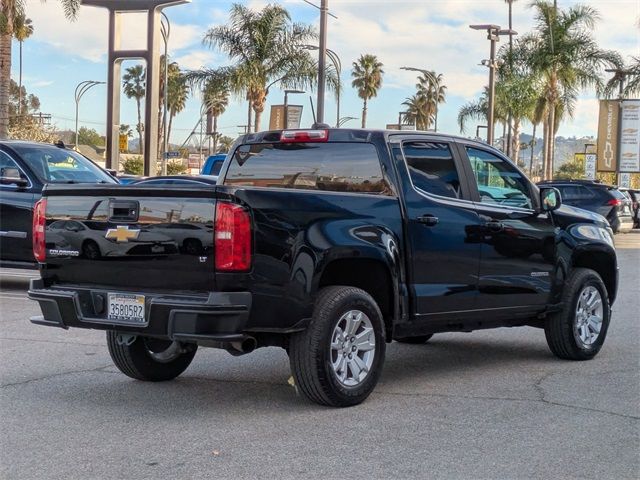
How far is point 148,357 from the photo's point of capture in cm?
780

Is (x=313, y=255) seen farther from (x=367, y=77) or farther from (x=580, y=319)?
(x=367, y=77)

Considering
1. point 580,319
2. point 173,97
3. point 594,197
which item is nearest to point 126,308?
point 580,319

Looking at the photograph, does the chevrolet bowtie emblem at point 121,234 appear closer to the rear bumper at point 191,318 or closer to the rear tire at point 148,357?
the rear bumper at point 191,318

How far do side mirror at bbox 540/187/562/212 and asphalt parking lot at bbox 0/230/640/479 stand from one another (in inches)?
53.1

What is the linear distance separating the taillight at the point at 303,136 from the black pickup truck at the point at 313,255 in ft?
0.04

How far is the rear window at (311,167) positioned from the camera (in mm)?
7691

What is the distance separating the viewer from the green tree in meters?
159

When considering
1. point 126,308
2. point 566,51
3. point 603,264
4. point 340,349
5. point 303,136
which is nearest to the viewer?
point 126,308

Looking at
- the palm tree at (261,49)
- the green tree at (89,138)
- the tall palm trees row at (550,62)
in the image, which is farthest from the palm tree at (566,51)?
the green tree at (89,138)

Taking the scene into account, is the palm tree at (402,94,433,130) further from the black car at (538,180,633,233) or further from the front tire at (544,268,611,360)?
the front tire at (544,268,611,360)

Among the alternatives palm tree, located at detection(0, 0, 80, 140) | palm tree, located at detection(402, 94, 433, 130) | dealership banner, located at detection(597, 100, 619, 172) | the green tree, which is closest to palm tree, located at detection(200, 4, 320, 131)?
palm tree, located at detection(0, 0, 80, 140)

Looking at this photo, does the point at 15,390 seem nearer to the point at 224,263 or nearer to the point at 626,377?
the point at 224,263

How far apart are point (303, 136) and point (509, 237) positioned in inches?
74.5

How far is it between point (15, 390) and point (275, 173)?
250cm
